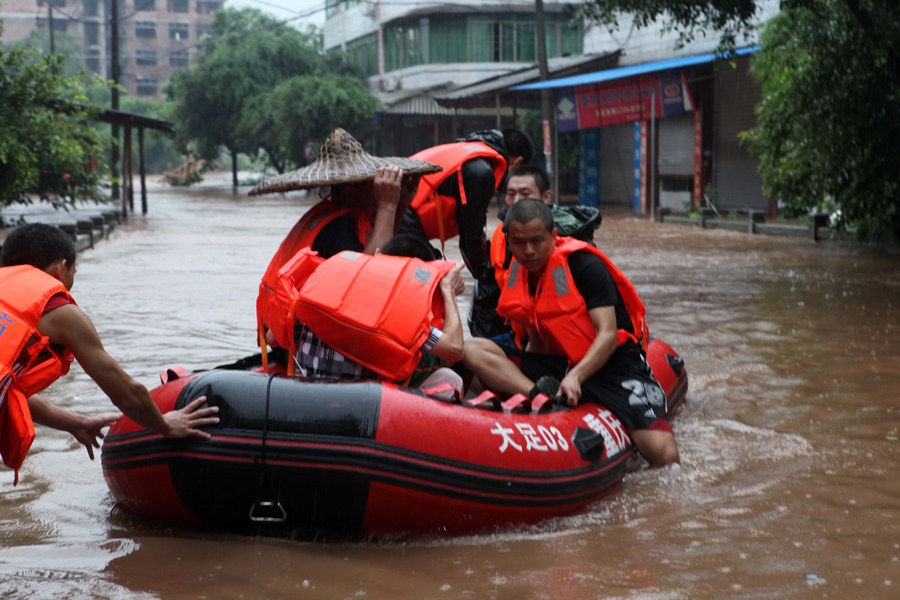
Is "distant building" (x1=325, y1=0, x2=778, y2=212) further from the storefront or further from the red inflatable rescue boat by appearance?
the red inflatable rescue boat

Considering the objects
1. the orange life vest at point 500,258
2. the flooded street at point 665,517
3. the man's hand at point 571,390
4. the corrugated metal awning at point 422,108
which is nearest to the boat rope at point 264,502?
the flooded street at point 665,517

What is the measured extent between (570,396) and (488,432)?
0.73 m

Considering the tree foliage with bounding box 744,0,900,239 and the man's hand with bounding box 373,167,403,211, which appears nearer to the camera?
the man's hand with bounding box 373,167,403,211

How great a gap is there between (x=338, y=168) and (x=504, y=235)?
1023 millimetres

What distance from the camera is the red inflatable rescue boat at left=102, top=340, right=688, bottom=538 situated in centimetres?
433

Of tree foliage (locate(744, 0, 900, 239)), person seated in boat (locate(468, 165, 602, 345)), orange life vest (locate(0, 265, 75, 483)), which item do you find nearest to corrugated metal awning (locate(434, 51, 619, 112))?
tree foliage (locate(744, 0, 900, 239))

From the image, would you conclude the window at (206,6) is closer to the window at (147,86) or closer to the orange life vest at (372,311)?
the window at (147,86)

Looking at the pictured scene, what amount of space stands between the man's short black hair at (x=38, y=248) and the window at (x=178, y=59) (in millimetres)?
88722

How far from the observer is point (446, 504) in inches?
176

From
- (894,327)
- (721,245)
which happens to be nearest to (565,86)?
(721,245)

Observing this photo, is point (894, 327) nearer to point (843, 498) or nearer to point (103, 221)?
point (843, 498)

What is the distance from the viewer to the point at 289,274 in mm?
4812

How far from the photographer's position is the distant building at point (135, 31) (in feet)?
281

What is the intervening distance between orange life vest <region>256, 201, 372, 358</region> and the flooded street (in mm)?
866
